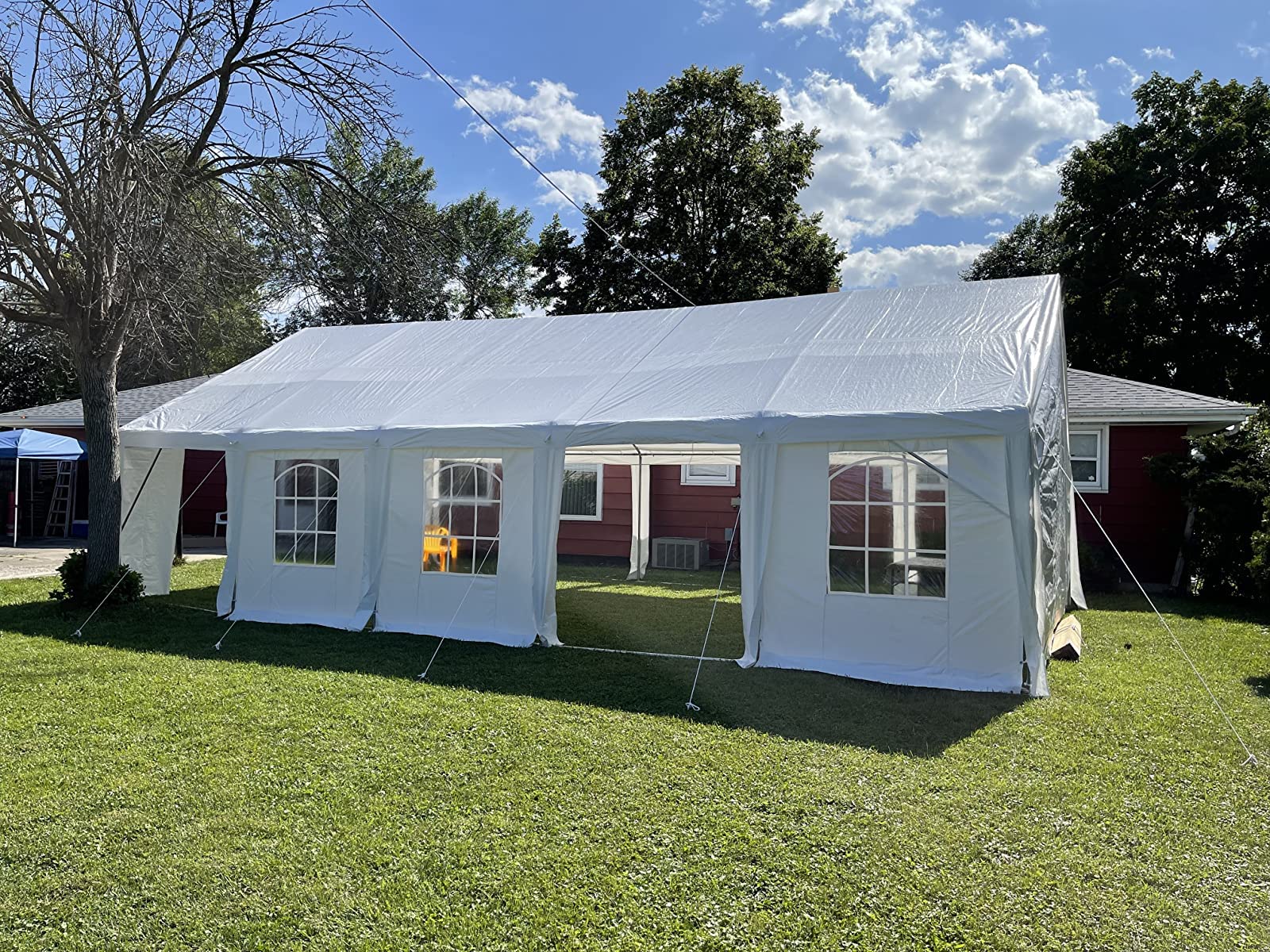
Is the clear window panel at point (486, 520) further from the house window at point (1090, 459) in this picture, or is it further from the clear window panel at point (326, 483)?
the house window at point (1090, 459)

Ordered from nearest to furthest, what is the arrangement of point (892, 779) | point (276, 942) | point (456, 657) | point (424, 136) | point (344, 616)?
point (276, 942) → point (892, 779) → point (456, 657) → point (344, 616) → point (424, 136)

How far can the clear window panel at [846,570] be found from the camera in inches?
235

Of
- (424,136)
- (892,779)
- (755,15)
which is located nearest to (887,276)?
(755,15)

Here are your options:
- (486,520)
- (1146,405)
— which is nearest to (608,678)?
(486,520)

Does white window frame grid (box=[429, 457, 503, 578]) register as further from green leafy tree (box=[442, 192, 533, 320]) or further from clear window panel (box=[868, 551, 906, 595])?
green leafy tree (box=[442, 192, 533, 320])

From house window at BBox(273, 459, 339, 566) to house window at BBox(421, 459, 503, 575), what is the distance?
103 cm

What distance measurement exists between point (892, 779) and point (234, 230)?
857 centimetres

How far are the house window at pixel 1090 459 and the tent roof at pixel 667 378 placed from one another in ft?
13.4

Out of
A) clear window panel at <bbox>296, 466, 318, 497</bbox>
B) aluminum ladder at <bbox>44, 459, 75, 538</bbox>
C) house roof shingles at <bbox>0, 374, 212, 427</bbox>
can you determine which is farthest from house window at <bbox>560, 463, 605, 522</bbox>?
aluminum ladder at <bbox>44, 459, 75, 538</bbox>

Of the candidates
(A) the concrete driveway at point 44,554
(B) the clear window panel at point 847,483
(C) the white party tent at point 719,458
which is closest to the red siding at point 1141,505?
(C) the white party tent at point 719,458

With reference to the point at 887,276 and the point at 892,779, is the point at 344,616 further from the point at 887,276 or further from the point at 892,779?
the point at 887,276

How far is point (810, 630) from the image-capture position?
607 centimetres

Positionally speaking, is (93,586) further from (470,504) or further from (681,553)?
(681,553)

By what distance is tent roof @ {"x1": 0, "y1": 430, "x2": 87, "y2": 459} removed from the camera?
1447cm
